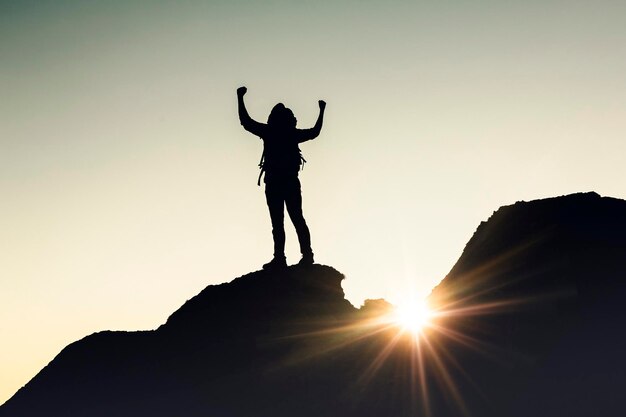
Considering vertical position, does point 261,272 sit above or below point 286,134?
below

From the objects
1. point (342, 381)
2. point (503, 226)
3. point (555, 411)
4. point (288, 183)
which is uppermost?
point (288, 183)

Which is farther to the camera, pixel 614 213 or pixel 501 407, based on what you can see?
pixel 614 213

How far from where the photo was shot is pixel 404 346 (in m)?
18.6

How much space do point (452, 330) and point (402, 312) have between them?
199cm

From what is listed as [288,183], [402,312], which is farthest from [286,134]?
[402,312]

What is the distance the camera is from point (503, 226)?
19.7 metres

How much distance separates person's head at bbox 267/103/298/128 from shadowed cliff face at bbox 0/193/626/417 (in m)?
3.48

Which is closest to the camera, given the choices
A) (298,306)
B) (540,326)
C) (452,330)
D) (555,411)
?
(555,411)

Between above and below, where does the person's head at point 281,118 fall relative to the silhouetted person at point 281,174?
above

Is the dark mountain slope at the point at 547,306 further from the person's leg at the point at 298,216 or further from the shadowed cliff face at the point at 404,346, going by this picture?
the person's leg at the point at 298,216

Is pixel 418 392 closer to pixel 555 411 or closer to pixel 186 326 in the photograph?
pixel 555 411

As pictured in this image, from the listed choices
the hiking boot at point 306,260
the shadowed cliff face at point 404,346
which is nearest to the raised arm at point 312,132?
the hiking boot at point 306,260

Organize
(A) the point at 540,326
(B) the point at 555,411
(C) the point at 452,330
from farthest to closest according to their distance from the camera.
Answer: (C) the point at 452,330 < (A) the point at 540,326 < (B) the point at 555,411

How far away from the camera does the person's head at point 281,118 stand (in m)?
20.6
